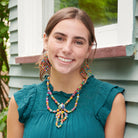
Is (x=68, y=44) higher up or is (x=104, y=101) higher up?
(x=68, y=44)

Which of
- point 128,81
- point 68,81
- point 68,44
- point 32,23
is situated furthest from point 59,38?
point 32,23

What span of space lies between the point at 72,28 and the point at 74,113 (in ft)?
1.70

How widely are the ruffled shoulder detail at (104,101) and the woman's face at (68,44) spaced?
0.85 ft

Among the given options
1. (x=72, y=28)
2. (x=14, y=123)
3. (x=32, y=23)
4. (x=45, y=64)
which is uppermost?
(x=32, y=23)

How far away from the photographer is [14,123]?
1548 mm

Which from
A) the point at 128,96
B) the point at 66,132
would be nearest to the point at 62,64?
the point at 66,132

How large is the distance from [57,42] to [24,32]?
1.48 meters

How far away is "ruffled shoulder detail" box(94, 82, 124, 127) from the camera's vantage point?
4.37 feet

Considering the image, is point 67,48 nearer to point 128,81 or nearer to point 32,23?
point 128,81

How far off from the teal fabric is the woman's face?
24 cm

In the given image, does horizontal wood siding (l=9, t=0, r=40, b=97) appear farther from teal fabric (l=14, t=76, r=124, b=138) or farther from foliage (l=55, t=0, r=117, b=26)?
teal fabric (l=14, t=76, r=124, b=138)

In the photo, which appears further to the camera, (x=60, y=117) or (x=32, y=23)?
(x=32, y=23)

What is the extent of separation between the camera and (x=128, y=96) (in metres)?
1.45

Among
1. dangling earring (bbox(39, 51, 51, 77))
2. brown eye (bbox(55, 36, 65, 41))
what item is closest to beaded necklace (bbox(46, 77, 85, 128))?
dangling earring (bbox(39, 51, 51, 77))
